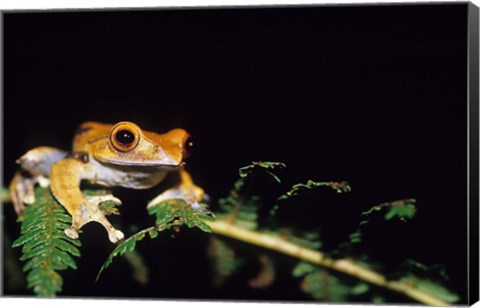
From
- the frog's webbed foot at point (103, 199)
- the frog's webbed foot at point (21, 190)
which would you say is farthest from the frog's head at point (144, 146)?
the frog's webbed foot at point (21, 190)

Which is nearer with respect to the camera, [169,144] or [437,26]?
[169,144]

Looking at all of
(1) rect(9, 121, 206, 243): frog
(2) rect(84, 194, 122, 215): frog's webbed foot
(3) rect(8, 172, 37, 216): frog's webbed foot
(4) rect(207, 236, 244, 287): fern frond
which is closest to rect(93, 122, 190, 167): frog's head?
(1) rect(9, 121, 206, 243): frog

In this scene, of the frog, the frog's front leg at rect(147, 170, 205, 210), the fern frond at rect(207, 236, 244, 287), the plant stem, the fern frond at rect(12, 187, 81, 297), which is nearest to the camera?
the fern frond at rect(12, 187, 81, 297)

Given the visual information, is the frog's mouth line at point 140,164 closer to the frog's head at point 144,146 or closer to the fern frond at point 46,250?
Result: the frog's head at point 144,146

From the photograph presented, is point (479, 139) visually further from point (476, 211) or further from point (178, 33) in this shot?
point (178, 33)

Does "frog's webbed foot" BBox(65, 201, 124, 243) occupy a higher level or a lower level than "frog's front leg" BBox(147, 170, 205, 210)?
lower

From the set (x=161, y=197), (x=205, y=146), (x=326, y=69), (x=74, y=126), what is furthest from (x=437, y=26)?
(x=74, y=126)

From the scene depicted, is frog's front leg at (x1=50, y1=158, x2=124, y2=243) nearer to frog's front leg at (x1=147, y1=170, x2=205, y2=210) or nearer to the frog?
the frog

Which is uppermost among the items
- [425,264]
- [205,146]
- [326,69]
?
[326,69]
